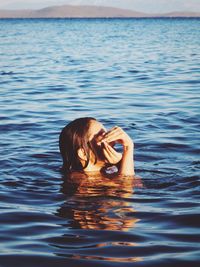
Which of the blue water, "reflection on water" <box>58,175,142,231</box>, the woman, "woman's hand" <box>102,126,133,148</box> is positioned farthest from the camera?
the woman

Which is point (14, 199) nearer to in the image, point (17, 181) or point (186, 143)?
point (17, 181)

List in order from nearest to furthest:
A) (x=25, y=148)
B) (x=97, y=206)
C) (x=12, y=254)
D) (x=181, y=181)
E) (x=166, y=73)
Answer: (x=12, y=254), (x=97, y=206), (x=181, y=181), (x=25, y=148), (x=166, y=73)

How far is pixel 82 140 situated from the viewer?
5.30 meters

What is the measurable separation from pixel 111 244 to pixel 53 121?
21.0 feet

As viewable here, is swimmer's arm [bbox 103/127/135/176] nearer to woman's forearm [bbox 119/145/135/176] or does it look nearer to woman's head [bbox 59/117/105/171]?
woman's forearm [bbox 119/145/135/176]

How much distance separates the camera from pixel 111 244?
12.9 ft

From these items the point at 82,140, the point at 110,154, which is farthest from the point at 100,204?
the point at 82,140

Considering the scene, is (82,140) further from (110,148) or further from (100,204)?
(100,204)

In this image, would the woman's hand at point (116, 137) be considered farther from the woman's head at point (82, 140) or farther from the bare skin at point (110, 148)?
the woman's head at point (82, 140)

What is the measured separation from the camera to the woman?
5266mm

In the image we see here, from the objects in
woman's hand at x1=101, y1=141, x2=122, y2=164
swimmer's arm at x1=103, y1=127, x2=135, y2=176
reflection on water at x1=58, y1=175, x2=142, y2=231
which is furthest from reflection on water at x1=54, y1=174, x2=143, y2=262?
woman's hand at x1=101, y1=141, x2=122, y2=164

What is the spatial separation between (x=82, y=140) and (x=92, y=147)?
14cm

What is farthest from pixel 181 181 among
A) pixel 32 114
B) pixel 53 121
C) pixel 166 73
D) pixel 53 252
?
pixel 166 73

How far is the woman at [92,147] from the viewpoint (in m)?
5.27
